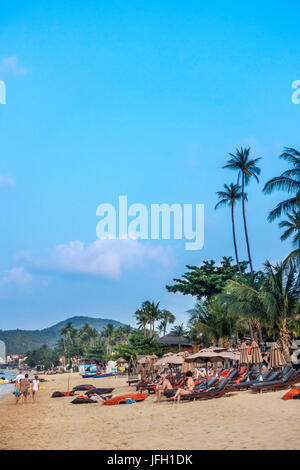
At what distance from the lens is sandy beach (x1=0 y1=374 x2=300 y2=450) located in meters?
6.76

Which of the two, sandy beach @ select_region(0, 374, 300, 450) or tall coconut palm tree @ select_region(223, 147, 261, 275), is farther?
Answer: tall coconut palm tree @ select_region(223, 147, 261, 275)

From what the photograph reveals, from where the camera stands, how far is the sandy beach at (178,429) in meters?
6.76

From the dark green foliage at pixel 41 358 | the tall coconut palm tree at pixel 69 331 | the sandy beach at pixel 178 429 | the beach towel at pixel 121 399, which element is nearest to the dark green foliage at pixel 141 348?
the beach towel at pixel 121 399

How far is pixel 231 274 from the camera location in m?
43.1

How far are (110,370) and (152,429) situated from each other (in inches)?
1819

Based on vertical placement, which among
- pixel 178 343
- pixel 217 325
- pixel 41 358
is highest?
pixel 217 325

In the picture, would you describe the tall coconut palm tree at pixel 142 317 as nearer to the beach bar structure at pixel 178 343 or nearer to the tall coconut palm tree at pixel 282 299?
the beach bar structure at pixel 178 343

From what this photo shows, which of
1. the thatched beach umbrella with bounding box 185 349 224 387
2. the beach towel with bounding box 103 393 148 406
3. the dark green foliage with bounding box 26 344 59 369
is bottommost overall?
the dark green foliage with bounding box 26 344 59 369

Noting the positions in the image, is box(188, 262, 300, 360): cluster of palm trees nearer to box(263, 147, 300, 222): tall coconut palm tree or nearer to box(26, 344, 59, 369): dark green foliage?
box(263, 147, 300, 222): tall coconut palm tree

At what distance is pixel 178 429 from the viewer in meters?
8.35

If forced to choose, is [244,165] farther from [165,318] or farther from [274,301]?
[165,318]

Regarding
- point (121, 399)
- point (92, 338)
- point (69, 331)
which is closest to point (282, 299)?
point (121, 399)

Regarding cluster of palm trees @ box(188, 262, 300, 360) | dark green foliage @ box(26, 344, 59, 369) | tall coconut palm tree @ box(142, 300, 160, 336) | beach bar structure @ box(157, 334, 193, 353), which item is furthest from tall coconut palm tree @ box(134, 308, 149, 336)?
dark green foliage @ box(26, 344, 59, 369)
